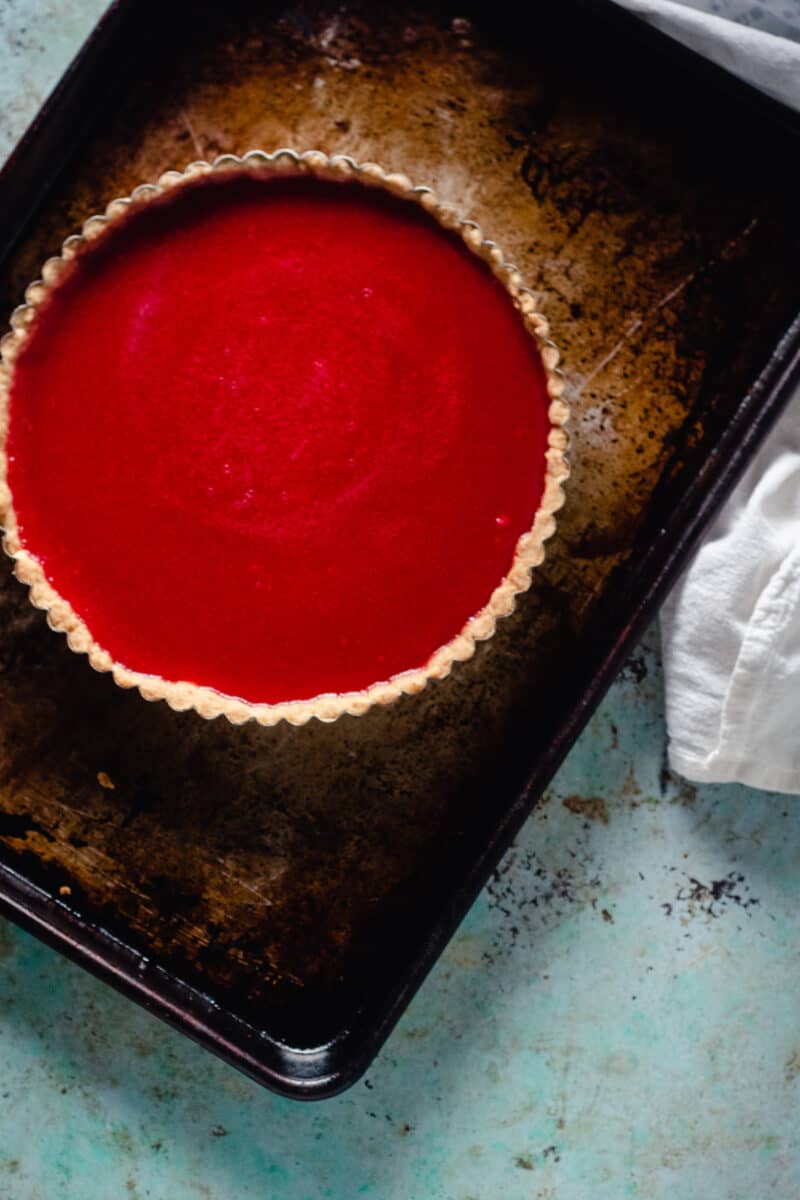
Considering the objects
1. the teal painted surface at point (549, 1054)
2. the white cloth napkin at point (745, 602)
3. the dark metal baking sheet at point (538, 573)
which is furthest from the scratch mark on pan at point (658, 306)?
the teal painted surface at point (549, 1054)

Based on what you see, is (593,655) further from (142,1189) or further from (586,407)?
(142,1189)

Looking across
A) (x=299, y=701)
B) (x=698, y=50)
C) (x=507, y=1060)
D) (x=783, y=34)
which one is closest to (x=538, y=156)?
(x=698, y=50)

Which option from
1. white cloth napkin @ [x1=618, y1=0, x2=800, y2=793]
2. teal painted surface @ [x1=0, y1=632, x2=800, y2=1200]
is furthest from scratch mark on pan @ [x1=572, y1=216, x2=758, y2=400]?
teal painted surface @ [x1=0, y1=632, x2=800, y2=1200]

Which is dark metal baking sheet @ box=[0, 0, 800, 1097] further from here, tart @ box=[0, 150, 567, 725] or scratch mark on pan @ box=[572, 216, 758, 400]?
tart @ box=[0, 150, 567, 725]

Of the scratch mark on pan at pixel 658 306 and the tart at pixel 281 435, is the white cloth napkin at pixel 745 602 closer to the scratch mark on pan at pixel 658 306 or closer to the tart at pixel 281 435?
the scratch mark on pan at pixel 658 306

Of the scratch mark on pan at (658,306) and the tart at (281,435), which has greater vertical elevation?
the scratch mark on pan at (658,306)

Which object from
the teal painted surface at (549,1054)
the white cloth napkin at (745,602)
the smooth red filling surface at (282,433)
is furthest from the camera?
the teal painted surface at (549,1054)

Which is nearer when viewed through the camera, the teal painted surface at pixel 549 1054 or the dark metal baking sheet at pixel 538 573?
the dark metal baking sheet at pixel 538 573
